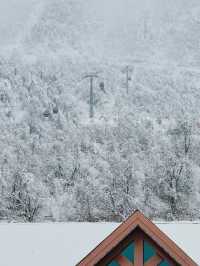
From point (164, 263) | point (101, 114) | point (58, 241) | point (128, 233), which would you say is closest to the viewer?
point (128, 233)

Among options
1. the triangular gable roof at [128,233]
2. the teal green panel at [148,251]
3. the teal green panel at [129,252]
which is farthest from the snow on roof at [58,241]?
the triangular gable roof at [128,233]

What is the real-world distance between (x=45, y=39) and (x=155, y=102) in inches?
2456

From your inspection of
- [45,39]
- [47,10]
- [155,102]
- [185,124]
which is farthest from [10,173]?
[47,10]

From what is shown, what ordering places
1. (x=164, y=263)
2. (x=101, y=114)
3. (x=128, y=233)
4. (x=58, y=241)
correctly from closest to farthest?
(x=128, y=233)
(x=164, y=263)
(x=58, y=241)
(x=101, y=114)

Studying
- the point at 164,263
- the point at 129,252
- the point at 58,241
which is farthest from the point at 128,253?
the point at 58,241

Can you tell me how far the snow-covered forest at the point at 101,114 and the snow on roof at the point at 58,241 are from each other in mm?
28137

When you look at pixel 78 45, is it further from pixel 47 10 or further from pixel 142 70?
pixel 142 70

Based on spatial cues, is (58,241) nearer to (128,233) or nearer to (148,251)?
(148,251)

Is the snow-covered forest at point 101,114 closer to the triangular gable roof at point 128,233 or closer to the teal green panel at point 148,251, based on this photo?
the teal green panel at point 148,251

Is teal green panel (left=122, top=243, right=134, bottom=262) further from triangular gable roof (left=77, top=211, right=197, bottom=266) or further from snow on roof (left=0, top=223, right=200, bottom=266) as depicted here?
snow on roof (left=0, top=223, right=200, bottom=266)

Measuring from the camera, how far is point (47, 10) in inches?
6767

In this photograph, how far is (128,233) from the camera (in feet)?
28.5

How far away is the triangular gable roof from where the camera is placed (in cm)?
862

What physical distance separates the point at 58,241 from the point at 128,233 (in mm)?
4202
